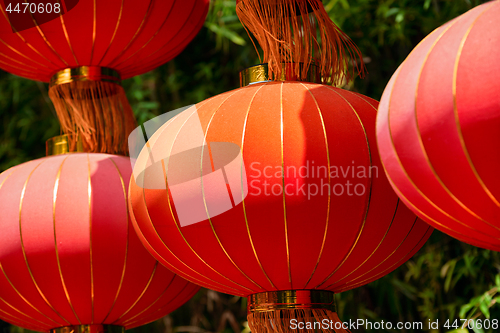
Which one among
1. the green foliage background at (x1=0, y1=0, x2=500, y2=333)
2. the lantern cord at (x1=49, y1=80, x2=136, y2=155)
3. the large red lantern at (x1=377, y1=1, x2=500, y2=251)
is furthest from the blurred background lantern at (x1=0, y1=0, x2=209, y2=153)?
the green foliage background at (x1=0, y1=0, x2=500, y2=333)

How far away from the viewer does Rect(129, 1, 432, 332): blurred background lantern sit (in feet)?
2.66

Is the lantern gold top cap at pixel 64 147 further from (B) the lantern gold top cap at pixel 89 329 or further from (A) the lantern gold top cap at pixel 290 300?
(A) the lantern gold top cap at pixel 290 300

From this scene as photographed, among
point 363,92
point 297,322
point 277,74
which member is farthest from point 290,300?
point 363,92

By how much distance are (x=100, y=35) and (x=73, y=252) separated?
1.18 ft

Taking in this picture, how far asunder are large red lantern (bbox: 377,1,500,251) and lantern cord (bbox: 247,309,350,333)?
260 mm

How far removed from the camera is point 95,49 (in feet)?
3.68

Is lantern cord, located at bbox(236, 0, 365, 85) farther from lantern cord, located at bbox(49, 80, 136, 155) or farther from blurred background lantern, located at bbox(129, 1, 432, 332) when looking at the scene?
lantern cord, located at bbox(49, 80, 136, 155)

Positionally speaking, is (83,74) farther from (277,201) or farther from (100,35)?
(277,201)

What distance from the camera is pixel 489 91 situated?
603 mm

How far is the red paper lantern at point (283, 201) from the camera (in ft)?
2.66

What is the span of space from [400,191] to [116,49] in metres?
0.61

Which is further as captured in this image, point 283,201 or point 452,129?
point 283,201

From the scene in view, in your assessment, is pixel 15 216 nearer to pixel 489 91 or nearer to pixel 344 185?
pixel 344 185

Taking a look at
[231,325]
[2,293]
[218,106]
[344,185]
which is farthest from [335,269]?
[231,325]
